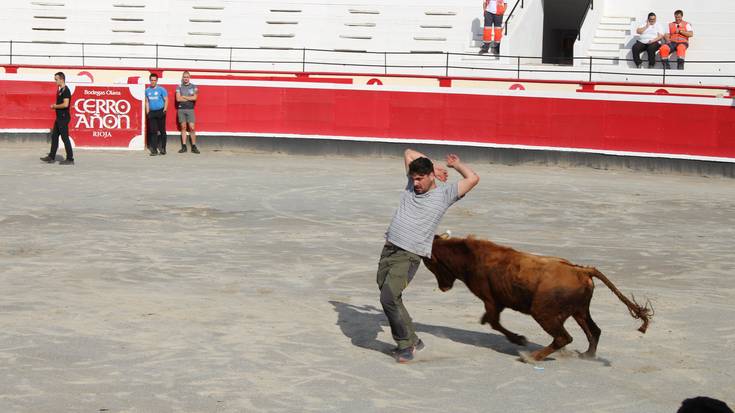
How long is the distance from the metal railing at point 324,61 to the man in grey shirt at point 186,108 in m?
4.29

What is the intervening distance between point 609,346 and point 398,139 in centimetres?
1473

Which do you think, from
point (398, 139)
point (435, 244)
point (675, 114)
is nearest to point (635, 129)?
point (675, 114)

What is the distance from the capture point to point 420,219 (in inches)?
319

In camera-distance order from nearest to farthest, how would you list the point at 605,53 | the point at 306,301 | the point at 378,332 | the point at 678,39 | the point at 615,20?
the point at 378,332 → the point at 306,301 → the point at 678,39 → the point at 605,53 → the point at 615,20

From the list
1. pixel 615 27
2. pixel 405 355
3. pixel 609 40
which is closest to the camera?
pixel 405 355

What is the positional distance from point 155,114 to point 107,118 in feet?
3.74

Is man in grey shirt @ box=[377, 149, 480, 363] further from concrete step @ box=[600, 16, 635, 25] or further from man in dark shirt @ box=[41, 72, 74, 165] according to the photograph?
concrete step @ box=[600, 16, 635, 25]

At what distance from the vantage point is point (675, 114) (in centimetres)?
2169

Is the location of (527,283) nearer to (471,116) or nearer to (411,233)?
(411,233)

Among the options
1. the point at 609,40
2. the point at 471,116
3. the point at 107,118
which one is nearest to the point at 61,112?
the point at 107,118

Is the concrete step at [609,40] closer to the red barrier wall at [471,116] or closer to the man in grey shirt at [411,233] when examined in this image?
the red barrier wall at [471,116]

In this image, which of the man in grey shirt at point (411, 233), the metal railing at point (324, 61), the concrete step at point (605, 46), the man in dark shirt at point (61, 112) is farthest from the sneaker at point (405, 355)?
the concrete step at point (605, 46)

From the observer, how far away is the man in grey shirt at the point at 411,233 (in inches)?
318

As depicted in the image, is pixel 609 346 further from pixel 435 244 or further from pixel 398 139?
pixel 398 139
